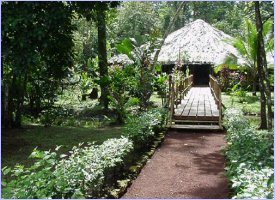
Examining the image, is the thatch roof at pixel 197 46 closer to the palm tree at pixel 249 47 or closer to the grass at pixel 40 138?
the palm tree at pixel 249 47

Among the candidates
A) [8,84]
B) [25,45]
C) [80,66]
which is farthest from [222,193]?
[80,66]

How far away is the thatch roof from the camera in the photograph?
25233 millimetres

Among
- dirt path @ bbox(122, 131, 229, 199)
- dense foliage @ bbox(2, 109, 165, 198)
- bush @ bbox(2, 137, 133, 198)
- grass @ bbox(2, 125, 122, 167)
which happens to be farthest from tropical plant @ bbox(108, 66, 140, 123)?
bush @ bbox(2, 137, 133, 198)

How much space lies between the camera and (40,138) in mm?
9789

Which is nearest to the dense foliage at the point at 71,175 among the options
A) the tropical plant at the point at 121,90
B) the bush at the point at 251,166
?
the bush at the point at 251,166

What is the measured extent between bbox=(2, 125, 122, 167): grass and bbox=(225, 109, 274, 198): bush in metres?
3.57

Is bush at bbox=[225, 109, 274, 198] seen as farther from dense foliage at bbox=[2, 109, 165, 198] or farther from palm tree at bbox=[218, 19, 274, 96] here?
palm tree at bbox=[218, 19, 274, 96]

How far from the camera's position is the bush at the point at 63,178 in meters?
3.90

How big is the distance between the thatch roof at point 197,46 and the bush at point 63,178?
A: 19560 millimetres

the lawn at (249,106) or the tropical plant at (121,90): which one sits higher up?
the tropical plant at (121,90)

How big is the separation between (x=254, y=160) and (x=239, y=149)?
109cm

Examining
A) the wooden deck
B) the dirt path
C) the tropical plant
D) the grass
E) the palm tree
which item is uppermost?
the palm tree

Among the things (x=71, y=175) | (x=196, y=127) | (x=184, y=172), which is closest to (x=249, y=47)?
(x=196, y=127)

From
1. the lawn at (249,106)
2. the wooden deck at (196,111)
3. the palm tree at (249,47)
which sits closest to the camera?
the wooden deck at (196,111)
